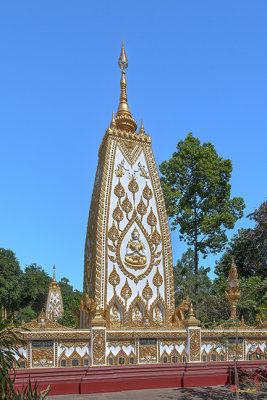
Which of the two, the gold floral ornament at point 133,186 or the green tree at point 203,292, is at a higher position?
the gold floral ornament at point 133,186

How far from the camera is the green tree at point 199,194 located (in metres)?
21.9

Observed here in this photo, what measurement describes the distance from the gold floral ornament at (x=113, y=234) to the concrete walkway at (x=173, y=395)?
4.35m

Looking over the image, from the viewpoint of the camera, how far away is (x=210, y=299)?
19.9 m

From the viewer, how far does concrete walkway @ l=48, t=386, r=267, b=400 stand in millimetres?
7917

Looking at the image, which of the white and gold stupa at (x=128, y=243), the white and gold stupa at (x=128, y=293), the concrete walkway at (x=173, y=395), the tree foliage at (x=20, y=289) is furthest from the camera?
the tree foliage at (x=20, y=289)

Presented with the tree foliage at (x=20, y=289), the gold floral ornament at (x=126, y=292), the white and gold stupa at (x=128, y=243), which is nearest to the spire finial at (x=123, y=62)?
the white and gold stupa at (x=128, y=243)

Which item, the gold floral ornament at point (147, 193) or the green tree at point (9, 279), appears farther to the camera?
the green tree at point (9, 279)

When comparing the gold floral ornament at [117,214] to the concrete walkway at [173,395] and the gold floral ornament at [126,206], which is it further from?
the concrete walkway at [173,395]

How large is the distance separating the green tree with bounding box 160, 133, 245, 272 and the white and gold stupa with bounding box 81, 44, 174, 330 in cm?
954

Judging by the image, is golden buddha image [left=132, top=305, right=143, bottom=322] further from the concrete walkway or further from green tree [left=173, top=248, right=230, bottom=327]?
green tree [left=173, top=248, right=230, bottom=327]

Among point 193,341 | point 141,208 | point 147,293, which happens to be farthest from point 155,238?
point 193,341

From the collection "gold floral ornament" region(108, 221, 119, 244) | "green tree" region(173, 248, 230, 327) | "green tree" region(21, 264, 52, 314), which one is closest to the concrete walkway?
"gold floral ornament" region(108, 221, 119, 244)

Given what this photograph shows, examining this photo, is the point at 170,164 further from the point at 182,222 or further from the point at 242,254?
the point at 242,254

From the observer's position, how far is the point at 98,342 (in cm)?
874
